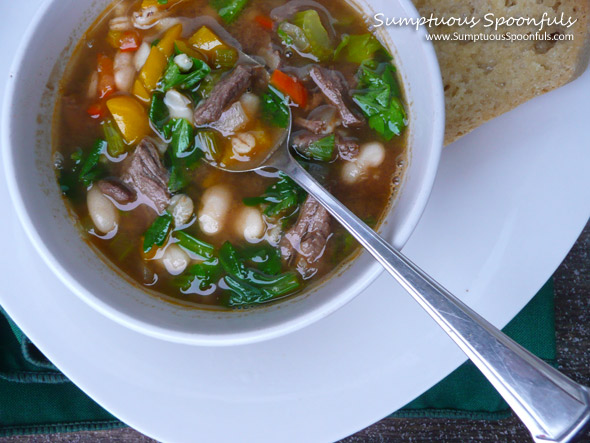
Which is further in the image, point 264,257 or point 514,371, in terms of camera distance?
point 264,257

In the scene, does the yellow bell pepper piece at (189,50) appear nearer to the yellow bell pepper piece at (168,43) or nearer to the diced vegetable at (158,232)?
the yellow bell pepper piece at (168,43)

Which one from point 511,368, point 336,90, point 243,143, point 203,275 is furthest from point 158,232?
point 511,368

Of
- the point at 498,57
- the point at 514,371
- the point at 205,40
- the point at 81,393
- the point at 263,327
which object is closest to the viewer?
the point at 514,371

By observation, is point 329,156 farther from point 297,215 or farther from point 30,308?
point 30,308

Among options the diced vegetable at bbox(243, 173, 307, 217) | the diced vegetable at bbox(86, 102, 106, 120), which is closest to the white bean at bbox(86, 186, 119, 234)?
the diced vegetable at bbox(86, 102, 106, 120)

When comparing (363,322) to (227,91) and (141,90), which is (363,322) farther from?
(141,90)

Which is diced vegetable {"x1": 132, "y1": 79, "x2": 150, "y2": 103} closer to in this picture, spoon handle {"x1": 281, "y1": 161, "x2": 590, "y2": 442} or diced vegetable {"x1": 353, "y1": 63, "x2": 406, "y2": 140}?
diced vegetable {"x1": 353, "y1": 63, "x2": 406, "y2": 140}

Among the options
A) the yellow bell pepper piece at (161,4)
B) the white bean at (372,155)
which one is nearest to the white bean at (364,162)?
the white bean at (372,155)
